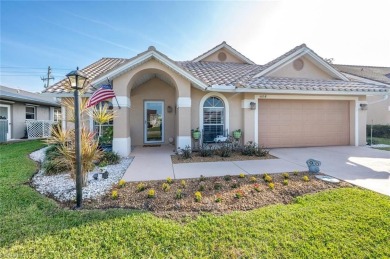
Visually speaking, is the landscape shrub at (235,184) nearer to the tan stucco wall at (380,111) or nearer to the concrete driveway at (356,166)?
the concrete driveway at (356,166)

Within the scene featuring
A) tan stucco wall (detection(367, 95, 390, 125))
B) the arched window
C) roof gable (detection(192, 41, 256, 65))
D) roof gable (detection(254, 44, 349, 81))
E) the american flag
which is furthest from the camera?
tan stucco wall (detection(367, 95, 390, 125))

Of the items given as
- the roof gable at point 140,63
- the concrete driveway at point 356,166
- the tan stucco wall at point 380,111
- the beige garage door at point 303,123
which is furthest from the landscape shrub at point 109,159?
the tan stucco wall at point 380,111

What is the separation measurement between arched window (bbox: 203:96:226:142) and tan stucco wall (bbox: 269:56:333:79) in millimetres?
3926

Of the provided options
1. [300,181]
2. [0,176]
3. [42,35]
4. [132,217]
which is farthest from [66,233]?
[42,35]

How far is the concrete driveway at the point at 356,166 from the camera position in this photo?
207 inches

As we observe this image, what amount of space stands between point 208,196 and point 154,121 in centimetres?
818

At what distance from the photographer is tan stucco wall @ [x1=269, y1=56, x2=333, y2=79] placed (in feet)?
36.9

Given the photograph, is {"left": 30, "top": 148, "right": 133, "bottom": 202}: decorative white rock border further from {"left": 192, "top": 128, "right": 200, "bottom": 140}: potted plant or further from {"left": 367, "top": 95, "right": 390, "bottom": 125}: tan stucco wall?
{"left": 367, "top": 95, "right": 390, "bottom": 125}: tan stucco wall

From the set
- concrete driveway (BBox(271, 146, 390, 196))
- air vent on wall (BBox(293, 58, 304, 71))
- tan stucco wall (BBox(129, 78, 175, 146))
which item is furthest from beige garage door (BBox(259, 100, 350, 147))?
tan stucco wall (BBox(129, 78, 175, 146))

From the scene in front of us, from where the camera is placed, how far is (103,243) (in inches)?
113

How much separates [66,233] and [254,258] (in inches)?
120

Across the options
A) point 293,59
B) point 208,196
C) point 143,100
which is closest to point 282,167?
point 208,196

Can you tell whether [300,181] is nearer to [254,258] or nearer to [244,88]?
[254,258]

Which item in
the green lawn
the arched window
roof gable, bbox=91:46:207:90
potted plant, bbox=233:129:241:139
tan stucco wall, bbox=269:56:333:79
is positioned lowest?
the green lawn
